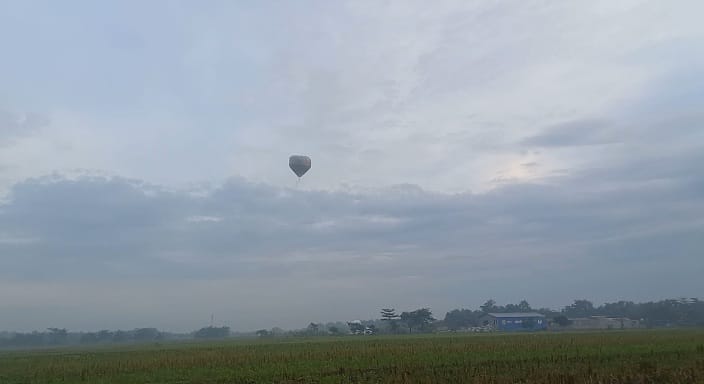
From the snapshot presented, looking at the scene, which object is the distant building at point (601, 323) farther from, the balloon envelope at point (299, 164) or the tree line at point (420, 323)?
the balloon envelope at point (299, 164)

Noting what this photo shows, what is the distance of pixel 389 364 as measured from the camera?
3050 centimetres

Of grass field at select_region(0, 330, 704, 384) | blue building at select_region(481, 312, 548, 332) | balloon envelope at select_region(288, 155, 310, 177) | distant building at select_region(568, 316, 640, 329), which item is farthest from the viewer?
distant building at select_region(568, 316, 640, 329)

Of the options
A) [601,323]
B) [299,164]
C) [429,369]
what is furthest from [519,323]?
[429,369]

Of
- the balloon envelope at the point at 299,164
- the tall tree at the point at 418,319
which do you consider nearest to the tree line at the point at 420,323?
the tall tree at the point at 418,319

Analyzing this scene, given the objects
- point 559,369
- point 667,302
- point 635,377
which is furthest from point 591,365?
point 667,302

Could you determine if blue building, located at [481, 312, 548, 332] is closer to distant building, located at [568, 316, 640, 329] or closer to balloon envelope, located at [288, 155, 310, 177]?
distant building, located at [568, 316, 640, 329]

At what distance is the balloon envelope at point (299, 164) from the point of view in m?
57.6

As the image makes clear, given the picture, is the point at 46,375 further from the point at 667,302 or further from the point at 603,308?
the point at 603,308

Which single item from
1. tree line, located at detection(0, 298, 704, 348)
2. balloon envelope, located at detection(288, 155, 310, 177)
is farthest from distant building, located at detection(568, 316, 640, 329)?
balloon envelope, located at detection(288, 155, 310, 177)

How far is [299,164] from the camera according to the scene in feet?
189

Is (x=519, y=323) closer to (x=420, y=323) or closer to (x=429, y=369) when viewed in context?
(x=420, y=323)

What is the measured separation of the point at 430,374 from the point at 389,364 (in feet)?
19.7

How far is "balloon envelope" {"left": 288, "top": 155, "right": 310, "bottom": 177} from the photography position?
2266 inches

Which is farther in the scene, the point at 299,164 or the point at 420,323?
the point at 420,323
